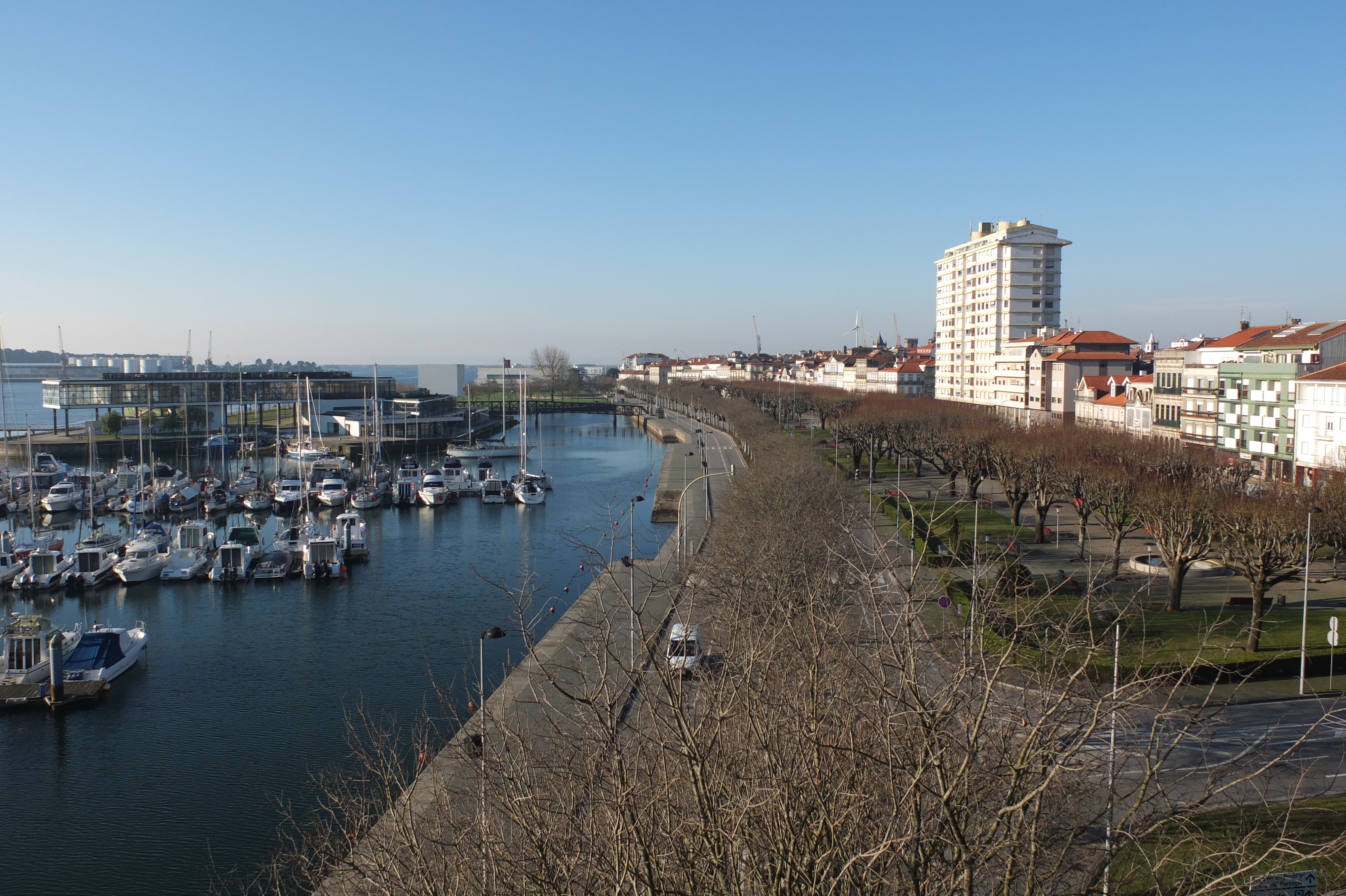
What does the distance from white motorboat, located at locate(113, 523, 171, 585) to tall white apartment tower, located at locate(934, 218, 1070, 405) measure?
138 feet

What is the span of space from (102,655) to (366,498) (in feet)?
64.4

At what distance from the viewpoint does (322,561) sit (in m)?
22.3

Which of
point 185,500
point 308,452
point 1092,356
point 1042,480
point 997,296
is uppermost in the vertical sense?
point 997,296

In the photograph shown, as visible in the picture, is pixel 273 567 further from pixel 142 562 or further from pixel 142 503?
pixel 142 503

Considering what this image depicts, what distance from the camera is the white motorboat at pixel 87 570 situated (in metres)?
21.6

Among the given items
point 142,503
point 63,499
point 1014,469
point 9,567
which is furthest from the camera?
point 63,499

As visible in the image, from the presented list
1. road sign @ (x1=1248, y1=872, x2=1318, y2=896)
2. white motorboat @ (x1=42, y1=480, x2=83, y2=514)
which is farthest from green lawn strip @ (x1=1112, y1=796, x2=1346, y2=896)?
white motorboat @ (x1=42, y1=480, x2=83, y2=514)

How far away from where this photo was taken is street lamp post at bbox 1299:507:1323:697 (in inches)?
467

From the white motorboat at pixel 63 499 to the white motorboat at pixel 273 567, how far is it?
52.4 feet

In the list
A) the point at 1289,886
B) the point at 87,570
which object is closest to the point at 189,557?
the point at 87,570

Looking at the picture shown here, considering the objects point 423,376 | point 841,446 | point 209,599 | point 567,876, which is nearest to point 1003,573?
point 567,876

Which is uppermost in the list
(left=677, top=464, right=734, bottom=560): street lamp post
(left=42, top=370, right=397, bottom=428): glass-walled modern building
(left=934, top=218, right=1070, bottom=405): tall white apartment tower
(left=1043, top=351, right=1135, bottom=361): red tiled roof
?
(left=934, top=218, right=1070, bottom=405): tall white apartment tower

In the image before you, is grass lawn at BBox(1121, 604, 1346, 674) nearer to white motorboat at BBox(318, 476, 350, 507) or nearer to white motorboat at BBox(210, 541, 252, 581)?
white motorboat at BBox(210, 541, 252, 581)

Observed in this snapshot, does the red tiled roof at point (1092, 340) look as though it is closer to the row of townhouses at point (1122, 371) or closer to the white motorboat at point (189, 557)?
the row of townhouses at point (1122, 371)
